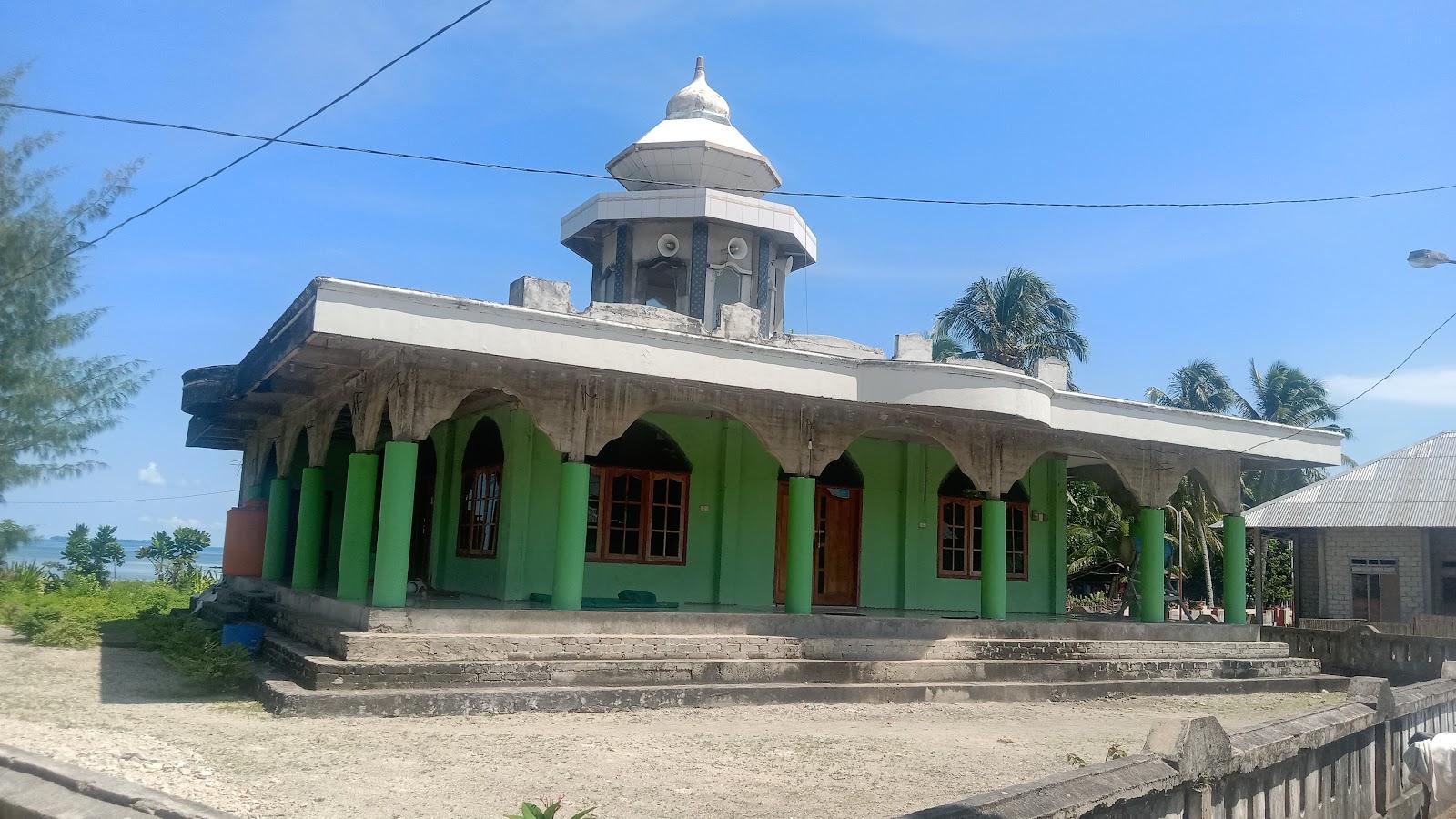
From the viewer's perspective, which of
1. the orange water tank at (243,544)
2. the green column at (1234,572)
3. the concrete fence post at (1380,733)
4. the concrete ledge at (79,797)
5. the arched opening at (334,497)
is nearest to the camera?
the concrete ledge at (79,797)

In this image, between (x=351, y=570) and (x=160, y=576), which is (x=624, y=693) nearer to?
(x=351, y=570)

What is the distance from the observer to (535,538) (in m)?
13.0

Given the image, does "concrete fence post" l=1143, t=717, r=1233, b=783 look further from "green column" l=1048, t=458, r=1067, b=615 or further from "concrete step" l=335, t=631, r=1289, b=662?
"green column" l=1048, t=458, r=1067, b=615

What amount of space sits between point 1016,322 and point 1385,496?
12370mm

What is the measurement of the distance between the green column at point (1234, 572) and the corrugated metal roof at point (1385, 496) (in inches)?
293

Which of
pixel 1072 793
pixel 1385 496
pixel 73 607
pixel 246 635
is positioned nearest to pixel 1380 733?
pixel 1072 793

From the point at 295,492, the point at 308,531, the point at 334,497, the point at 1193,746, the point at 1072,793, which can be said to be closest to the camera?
the point at 1072,793

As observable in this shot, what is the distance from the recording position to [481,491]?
13992 millimetres

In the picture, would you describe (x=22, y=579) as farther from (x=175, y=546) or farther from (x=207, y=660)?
(x=175, y=546)

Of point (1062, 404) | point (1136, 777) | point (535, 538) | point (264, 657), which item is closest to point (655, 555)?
point (535, 538)

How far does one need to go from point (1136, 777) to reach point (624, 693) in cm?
692

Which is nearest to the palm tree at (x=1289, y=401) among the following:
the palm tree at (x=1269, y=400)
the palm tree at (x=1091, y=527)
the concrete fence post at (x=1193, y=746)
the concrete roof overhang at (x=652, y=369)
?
the palm tree at (x=1269, y=400)

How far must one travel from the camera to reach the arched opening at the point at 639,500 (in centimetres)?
1344

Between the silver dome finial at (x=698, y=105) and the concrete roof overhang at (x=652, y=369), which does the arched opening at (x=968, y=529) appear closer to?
the concrete roof overhang at (x=652, y=369)
